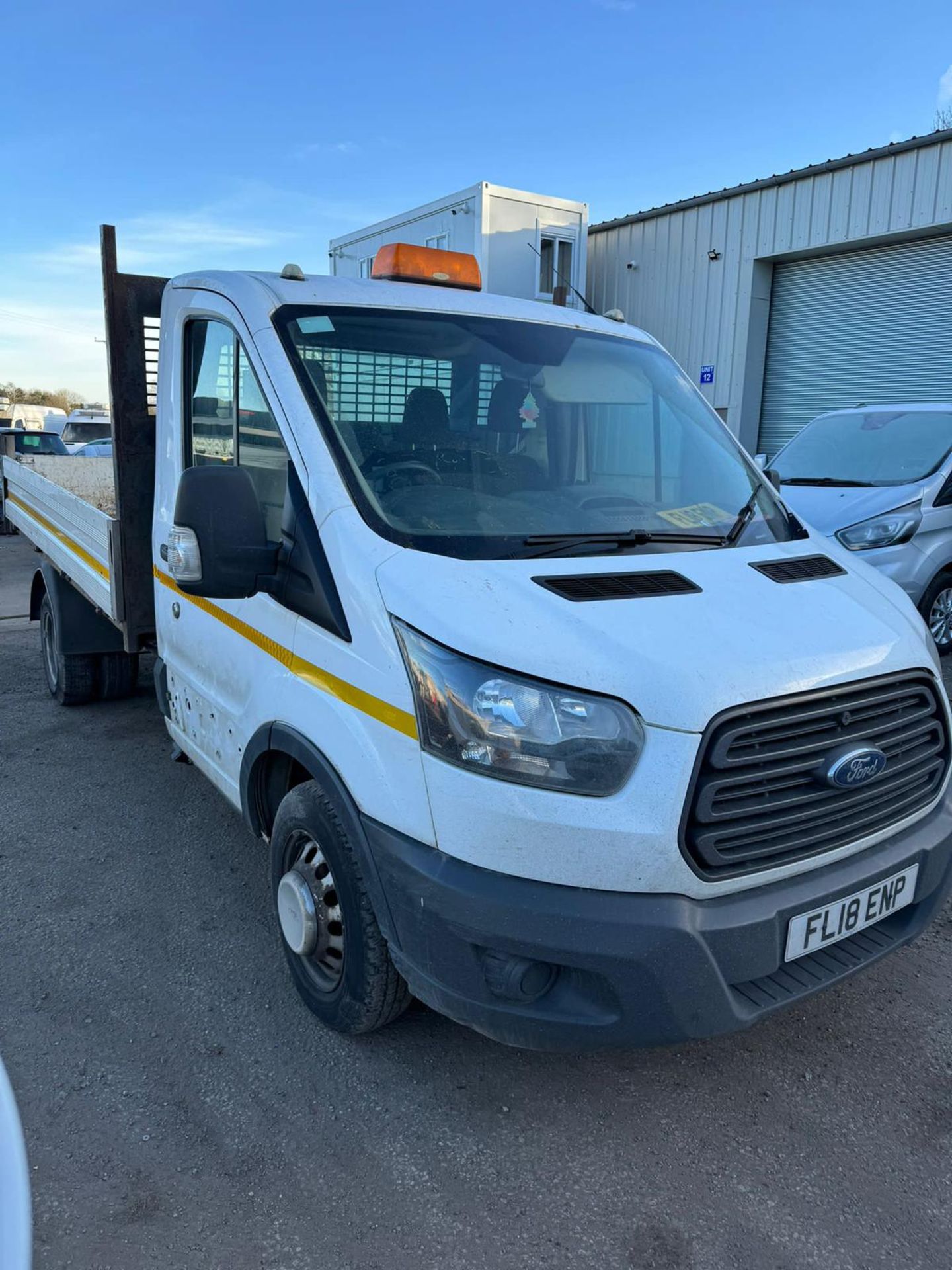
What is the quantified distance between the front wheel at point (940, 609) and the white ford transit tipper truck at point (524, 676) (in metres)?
4.01

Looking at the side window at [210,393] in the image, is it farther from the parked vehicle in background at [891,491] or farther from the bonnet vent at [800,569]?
the parked vehicle in background at [891,491]

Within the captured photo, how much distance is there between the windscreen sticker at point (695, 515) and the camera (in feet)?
9.34

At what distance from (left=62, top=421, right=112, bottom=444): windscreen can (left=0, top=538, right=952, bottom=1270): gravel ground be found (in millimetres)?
16635

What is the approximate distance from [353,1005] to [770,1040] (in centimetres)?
126

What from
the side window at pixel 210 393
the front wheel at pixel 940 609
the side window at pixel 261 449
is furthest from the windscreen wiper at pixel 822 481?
the side window at pixel 261 449

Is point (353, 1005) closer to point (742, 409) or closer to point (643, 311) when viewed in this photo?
point (742, 409)

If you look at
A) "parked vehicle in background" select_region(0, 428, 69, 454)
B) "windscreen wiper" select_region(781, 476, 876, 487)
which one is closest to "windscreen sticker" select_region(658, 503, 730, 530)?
"windscreen wiper" select_region(781, 476, 876, 487)

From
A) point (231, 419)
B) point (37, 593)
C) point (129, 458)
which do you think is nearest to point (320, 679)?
point (231, 419)

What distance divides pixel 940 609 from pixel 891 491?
966 millimetres

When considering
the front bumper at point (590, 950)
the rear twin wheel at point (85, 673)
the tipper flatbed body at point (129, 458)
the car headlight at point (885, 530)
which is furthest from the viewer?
the car headlight at point (885, 530)

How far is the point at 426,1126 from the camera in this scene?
245 centimetres

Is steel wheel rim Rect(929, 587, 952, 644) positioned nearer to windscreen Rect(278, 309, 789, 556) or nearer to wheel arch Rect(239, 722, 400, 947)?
windscreen Rect(278, 309, 789, 556)

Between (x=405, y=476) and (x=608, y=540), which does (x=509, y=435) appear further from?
(x=608, y=540)

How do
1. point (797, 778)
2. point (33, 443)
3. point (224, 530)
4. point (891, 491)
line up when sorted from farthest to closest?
1. point (33, 443)
2. point (891, 491)
3. point (224, 530)
4. point (797, 778)
